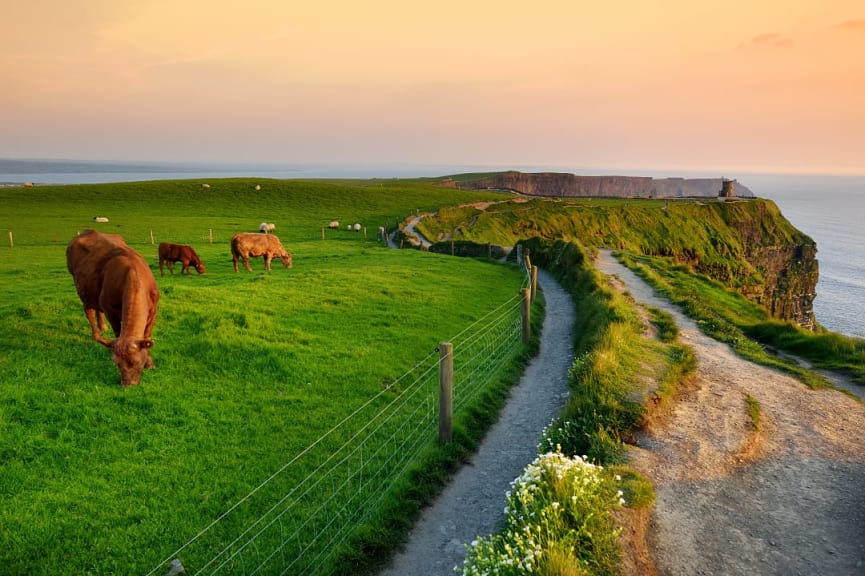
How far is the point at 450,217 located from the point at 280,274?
4437 cm

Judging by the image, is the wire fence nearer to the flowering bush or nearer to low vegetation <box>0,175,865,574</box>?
low vegetation <box>0,175,865,574</box>

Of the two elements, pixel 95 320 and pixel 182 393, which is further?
pixel 95 320

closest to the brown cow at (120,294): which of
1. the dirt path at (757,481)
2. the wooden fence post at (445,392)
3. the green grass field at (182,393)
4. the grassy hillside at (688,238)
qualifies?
the green grass field at (182,393)

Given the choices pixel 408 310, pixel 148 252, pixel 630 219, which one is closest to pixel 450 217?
pixel 630 219

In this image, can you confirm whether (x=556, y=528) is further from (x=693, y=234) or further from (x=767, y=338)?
(x=693, y=234)

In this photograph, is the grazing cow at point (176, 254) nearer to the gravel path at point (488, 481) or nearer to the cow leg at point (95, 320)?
the cow leg at point (95, 320)

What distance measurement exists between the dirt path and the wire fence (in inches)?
193

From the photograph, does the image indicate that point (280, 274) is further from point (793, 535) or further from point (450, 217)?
point (450, 217)

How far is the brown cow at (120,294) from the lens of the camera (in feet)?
40.9

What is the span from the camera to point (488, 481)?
10.4m

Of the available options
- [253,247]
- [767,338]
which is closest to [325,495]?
[767,338]

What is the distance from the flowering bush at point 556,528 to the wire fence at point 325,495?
2.66 meters

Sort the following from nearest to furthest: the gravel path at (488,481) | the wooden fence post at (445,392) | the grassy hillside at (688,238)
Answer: the gravel path at (488,481), the wooden fence post at (445,392), the grassy hillside at (688,238)

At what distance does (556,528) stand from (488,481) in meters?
3.33
